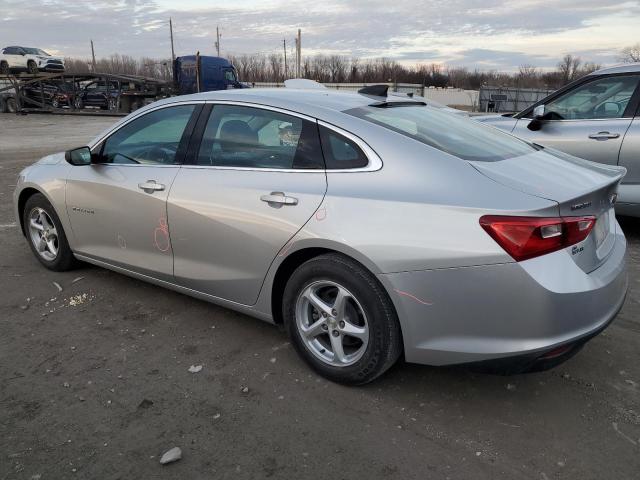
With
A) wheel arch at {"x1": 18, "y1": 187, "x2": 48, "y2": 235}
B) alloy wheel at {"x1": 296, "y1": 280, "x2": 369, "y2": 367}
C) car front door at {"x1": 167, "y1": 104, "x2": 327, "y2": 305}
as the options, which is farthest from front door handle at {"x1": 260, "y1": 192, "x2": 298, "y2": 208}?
wheel arch at {"x1": 18, "y1": 187, "x2": 48, "y2": 235}

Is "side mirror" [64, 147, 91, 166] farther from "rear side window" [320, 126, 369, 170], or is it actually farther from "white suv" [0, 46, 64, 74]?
"white suv" [0, 46, 64, 74]

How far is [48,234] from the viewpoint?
464 centimetres

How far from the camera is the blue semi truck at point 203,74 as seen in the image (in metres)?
28.3

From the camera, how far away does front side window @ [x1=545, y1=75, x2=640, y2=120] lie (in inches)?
213

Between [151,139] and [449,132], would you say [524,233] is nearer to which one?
[449,132]

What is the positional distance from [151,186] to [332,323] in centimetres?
163

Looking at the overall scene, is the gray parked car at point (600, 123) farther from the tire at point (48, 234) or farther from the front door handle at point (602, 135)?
the tire at point (48, 234)

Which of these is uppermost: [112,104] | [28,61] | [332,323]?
[28,61]

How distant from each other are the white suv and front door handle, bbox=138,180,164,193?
36.3 meters

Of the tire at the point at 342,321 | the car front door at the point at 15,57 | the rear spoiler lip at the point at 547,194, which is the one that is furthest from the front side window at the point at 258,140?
the car front door at the point at 15,57

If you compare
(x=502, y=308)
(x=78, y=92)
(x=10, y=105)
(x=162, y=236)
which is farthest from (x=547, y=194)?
(x=10, y=105)

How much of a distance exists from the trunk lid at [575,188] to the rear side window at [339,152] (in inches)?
22.9

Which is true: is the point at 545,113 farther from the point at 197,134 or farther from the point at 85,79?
the point at 85,79

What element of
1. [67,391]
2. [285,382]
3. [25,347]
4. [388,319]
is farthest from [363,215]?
[25,347]
